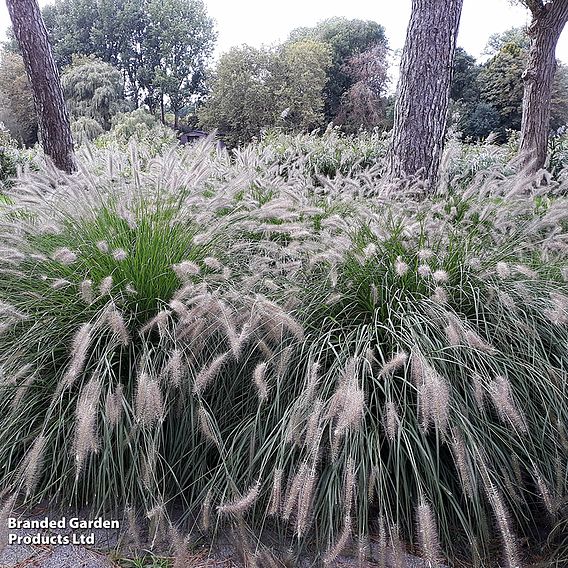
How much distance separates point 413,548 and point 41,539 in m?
1.32

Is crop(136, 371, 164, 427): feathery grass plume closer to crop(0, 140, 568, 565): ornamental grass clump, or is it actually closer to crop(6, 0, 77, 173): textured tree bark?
crop(0, 140, 568, 565): ornamental grass clump

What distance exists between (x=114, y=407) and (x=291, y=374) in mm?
666

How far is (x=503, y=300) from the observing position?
2061 millimetres

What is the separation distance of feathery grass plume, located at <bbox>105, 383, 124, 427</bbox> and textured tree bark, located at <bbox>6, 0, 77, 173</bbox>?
3.65m

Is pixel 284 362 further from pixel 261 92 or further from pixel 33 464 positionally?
pixel 261 92

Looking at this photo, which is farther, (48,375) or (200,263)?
(200,263)

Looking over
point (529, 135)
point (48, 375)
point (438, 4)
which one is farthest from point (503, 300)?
point (529, 135)

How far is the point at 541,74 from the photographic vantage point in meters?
6.73

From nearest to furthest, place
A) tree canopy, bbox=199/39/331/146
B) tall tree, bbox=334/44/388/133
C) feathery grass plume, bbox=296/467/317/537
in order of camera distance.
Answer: feathery grass plume, bbox=296/467/317/537 < tree canopy, bbox=199/39/331/146 < tall tree, bbox=334/44/388/133

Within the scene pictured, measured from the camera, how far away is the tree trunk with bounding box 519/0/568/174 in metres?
6.71

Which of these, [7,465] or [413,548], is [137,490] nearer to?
[7,465]

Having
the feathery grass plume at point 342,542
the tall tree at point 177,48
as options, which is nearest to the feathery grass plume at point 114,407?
the feathery grass plume at point 342,542

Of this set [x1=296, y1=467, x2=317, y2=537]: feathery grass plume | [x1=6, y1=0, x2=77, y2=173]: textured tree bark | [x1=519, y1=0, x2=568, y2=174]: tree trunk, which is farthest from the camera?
[x1=519, y1=0, x2=568, y2=174]: tree trunk

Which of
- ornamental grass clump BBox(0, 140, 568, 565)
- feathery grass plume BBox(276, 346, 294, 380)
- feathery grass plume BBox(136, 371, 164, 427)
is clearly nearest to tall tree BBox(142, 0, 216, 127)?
ornamental grass clump BBox(0, 140, 568, 565)
